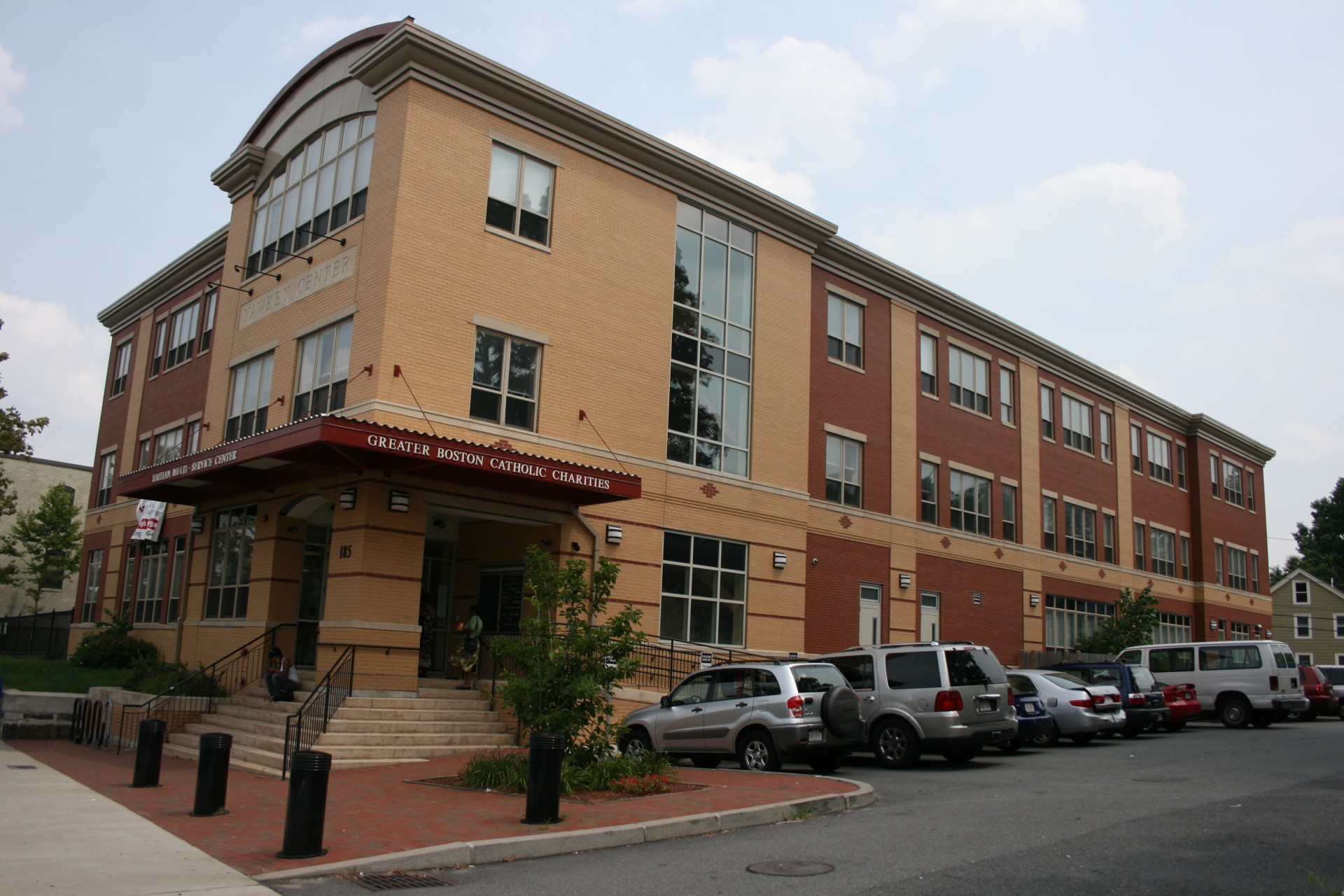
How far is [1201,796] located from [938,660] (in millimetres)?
4701

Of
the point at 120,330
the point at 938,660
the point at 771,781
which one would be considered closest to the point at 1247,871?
the point at 771,781

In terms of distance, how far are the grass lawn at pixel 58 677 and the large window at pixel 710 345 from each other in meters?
13.6

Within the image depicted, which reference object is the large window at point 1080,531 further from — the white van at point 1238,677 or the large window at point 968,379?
the white van at point 1238,677

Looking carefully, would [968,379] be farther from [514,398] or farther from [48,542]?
[48,542]

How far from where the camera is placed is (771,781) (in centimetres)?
1393

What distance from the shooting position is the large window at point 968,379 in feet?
108

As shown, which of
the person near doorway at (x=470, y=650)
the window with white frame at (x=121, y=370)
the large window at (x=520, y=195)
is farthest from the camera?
the window with white frame at (x=121, y=370)

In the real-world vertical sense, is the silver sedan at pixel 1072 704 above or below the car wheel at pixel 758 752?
Answer: above

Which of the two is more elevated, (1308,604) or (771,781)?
(1308,604)

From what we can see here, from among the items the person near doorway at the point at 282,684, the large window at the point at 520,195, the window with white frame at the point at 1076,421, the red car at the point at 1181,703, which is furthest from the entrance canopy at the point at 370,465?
the window with white frame at the point at 1076,421

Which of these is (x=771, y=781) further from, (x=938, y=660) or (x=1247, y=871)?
(x=1247, y=871)

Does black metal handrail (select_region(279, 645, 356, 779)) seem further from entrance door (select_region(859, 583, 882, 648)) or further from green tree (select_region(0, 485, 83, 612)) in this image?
green tree (select_region(0, 485, 83, 612))

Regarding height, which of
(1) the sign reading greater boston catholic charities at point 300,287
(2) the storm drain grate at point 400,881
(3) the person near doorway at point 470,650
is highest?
(1) the sign reading greater boston catholic charities at point 300,287

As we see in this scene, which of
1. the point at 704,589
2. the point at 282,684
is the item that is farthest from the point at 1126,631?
the point at 282,684
